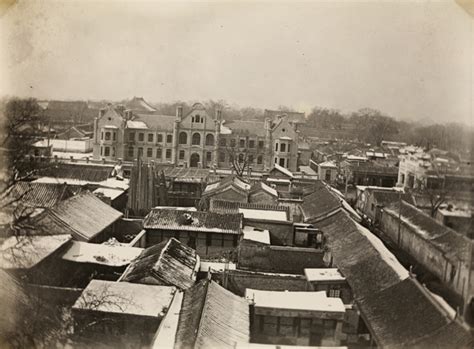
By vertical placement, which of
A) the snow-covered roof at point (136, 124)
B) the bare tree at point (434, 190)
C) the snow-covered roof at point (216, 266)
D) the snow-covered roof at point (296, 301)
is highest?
the snow-covered roof at point (136, 124)

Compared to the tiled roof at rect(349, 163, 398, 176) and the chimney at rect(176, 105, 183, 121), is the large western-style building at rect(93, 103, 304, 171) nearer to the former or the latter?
the chimney at rect(176, 105, 183, 121)

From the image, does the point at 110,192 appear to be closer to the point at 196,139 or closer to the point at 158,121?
the point at 158,121

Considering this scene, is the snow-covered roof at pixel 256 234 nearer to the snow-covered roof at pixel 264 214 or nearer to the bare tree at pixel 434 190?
the snow-covered roof at pixel 264 214

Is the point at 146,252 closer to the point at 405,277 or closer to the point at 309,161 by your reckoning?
the point at 405,277

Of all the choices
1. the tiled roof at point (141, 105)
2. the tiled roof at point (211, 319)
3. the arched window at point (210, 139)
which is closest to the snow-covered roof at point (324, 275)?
the tiled roof at point (211, 319)

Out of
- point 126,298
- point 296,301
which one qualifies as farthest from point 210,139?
point 126,298

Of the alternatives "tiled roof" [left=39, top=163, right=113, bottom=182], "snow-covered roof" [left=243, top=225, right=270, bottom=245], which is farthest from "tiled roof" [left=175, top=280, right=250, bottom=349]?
"tiled roof" [left=39, top=163, right=113, bottom=182]

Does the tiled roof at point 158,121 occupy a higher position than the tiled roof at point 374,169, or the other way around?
the tiled roof at point 158,121

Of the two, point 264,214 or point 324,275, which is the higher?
point 264,214
